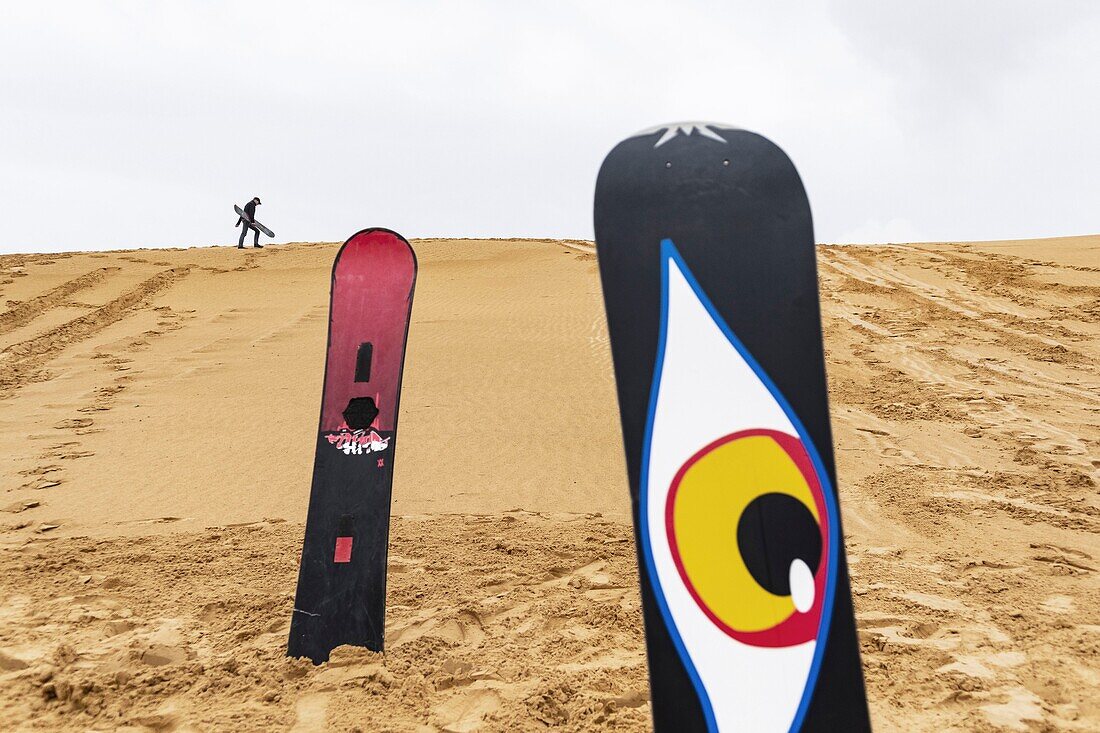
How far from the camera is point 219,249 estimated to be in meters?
19.1

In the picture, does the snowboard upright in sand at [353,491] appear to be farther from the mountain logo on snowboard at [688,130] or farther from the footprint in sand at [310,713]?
the mountain logo on snowboard at [688,130]

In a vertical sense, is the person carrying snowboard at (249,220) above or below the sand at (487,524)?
above

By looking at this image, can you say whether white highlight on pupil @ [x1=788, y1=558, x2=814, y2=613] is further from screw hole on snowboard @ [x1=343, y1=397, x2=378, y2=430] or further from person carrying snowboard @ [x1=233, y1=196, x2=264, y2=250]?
person carrying snowboard @ [x1=233, y1=196, x2=264, y2=250]

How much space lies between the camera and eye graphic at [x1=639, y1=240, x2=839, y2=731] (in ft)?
5.41

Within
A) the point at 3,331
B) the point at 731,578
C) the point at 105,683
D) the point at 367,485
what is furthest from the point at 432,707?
the point at 3,331

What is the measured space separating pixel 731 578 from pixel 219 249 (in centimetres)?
2006

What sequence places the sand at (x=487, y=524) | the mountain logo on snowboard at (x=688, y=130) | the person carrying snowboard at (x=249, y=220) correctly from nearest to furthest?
the mountain logo on snowboard at (x=688, y=130) < the sand at (x=487, y=524) < the person carrying snowboard at (x=249, y=220)

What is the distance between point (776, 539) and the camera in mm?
1676

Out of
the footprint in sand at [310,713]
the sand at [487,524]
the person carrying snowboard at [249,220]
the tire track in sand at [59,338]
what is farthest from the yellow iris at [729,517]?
the person carrying snowboard at [249,220]

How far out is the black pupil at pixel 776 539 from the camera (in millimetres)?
1668

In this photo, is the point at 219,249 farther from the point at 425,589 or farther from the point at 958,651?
the point at 958,651

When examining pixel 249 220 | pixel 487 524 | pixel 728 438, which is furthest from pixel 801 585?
pixel 249 220

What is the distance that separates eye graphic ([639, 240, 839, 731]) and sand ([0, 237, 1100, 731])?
40.0 inches

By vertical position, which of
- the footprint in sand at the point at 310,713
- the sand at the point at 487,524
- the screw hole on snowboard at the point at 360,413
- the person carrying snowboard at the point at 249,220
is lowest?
the footprint in sand at the point at 310,713
